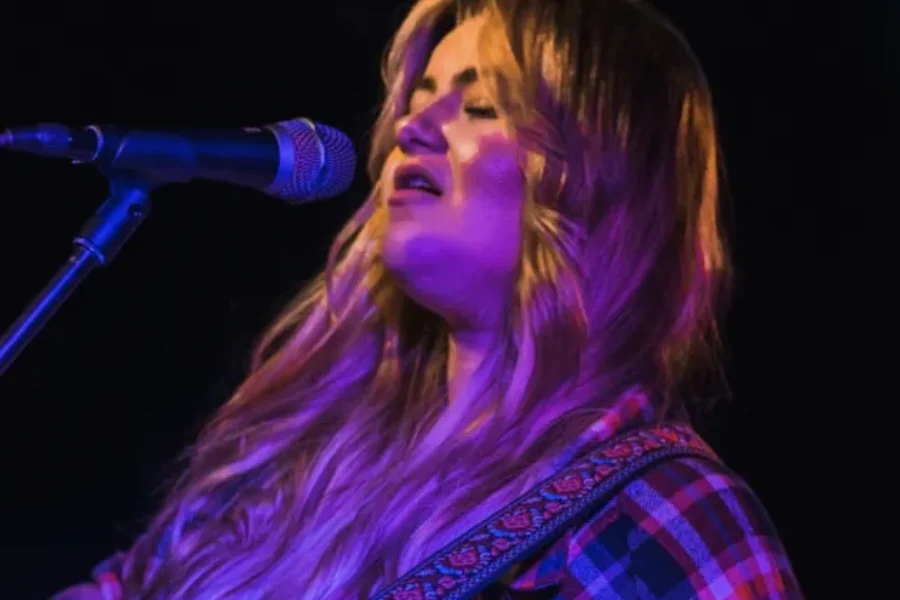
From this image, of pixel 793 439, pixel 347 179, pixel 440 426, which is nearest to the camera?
pixel 347 179

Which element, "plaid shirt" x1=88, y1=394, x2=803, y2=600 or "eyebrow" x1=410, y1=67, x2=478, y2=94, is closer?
"plaid shirt" x1=88, y1=394, x2=803, y2=600

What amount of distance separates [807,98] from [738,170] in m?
0.12

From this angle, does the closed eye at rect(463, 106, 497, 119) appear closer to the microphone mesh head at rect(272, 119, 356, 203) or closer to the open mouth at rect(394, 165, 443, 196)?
the open mouth at rect(394, 165, 443, 196)

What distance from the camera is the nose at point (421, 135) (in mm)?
1281

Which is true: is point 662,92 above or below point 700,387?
above

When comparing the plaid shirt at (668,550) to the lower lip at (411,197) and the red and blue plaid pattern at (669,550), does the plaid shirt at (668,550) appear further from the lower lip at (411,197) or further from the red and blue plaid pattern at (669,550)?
the lower lip at (411,197)

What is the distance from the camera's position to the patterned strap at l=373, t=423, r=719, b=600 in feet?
3.46

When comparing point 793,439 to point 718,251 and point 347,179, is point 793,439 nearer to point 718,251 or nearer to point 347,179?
point 718,251

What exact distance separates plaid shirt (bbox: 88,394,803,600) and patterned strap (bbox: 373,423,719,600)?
0.05ft

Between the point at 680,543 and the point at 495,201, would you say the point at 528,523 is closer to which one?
the point at 680,543

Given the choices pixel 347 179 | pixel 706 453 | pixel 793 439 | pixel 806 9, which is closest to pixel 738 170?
pixel 806 9

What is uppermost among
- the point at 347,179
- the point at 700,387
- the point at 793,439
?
the point at 347,179

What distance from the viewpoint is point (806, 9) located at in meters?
1.47

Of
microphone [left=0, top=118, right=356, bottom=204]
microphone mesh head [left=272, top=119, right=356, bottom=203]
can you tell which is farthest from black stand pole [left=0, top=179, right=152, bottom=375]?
microphone mesh head [left=272, top=119, right=356, bottom=203]
